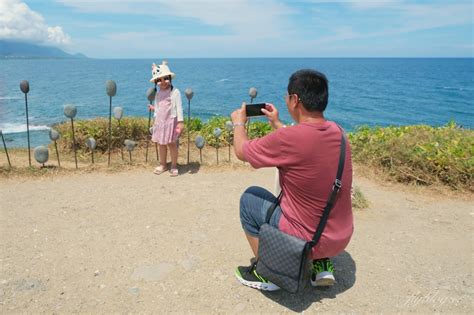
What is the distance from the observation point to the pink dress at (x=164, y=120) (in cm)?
544

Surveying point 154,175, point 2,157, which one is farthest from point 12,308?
point 2,157

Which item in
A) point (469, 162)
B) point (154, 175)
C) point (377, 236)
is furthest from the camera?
point (154, 175)

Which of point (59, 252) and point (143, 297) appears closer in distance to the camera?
point (143, 297)

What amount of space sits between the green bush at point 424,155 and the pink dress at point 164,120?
10.4ft

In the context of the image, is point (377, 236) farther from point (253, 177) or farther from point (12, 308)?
point (12, 308)

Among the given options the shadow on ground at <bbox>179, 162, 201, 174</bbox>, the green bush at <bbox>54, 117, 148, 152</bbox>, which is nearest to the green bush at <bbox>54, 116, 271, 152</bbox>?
the green bush at <bbox>54, 117, 148, 152</bbox>

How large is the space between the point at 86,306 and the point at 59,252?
0.93 metres

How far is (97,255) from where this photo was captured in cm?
344

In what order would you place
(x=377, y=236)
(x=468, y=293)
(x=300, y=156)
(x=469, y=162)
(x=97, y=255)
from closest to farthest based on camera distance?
(x=300, y=156) → (x=468, y=293) → (x=97, y=255) → (x=377, y=236) → (x=469, y=162)

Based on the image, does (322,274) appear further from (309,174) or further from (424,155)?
(424,155)

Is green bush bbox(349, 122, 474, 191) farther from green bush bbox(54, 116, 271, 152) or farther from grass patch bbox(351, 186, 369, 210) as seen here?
green bush bbox(54, 116, 271, 152)

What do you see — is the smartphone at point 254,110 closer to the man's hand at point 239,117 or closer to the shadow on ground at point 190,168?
→ the man's hand at point 239,117

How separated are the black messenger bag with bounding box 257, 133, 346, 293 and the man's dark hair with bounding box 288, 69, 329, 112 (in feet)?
1.02

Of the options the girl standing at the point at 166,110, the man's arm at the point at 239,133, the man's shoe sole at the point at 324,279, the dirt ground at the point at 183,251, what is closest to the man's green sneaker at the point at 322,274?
the man's shoe sole at the point at 324,279
